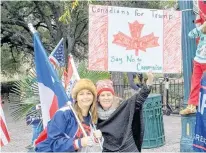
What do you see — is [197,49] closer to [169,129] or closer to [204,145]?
[204,145]

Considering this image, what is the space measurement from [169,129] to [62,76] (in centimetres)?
495

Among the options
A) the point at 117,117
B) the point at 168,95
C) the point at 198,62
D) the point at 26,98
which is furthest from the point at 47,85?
the point at 168,95

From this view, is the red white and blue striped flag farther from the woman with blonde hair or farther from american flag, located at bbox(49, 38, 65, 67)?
the woman with blonde hair

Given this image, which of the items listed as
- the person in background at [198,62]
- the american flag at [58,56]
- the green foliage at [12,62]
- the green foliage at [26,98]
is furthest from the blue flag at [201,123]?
the green foliage at [12,62]

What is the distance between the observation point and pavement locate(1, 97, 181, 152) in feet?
24.5

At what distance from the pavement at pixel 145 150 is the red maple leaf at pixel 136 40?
3.42m

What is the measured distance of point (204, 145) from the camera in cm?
398

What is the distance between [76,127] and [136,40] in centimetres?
144

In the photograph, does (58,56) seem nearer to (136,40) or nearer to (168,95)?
(136,40)

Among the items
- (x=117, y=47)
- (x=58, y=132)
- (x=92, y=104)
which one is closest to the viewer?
(x=58, y=132)

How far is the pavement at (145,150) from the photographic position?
746cm

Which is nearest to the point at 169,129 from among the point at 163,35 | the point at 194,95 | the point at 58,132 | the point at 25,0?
the point at 194,95

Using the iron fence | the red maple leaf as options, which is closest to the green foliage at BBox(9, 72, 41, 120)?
the red maple leaf

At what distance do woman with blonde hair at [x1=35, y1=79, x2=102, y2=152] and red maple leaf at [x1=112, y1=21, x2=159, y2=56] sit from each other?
1059mm
